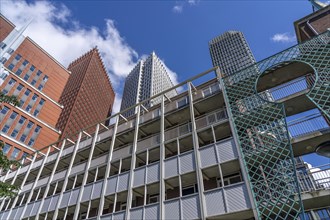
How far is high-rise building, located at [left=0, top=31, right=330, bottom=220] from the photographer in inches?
448

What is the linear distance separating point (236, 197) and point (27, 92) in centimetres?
4517

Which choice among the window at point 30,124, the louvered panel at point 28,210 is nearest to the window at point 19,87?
the window at point 30,124

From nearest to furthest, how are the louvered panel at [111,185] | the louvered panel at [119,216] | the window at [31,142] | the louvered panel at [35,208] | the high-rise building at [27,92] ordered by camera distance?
1. the louvered panel at [119,216]
2. the louvered panel at [111,185]
3. the louvered panel at [35,208]
4. the high-rise building at [27,92]
5. the window at [31,142]

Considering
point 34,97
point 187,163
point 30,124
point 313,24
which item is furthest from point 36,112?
point 313,24

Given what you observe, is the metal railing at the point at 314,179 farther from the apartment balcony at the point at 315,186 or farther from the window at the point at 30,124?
the window at the point at 30,124

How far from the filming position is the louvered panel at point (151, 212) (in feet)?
43.2

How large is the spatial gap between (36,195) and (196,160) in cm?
1836

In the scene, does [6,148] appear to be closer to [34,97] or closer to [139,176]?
[34,97]

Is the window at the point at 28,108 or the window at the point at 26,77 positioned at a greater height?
the window at the point at 26,77

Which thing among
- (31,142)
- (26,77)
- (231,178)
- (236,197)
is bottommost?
(236,197)

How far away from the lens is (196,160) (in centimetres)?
1384

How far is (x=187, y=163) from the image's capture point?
14.2m

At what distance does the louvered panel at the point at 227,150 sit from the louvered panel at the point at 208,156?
0.38 metres

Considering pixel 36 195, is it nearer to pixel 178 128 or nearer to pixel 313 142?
pixel 178 128
